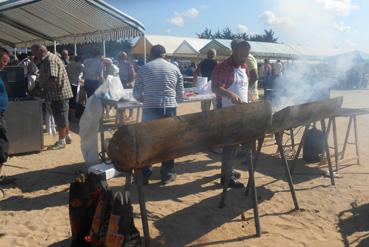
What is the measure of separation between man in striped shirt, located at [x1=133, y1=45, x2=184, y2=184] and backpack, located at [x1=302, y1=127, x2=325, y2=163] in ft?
8.38

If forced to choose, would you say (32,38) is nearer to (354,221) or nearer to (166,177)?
(166,177)

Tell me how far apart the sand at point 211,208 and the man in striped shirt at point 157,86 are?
41.7 inches

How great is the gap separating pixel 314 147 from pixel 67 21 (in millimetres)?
7598

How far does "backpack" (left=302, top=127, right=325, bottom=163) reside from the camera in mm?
6820

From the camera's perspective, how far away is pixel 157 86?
17.9 ft

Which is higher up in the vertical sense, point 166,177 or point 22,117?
point 22,117

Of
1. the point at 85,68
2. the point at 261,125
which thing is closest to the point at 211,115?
the point at 261,125

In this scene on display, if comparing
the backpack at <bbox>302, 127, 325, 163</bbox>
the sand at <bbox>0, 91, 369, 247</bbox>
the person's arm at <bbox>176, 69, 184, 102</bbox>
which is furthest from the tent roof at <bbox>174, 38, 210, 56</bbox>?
the person's arm at <bbox>176, 69, 184, 102</bbox>

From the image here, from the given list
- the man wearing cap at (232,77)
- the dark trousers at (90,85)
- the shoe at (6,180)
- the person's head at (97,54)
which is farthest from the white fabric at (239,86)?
the person's head at (97,54)

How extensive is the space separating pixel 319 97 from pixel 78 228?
20.1ft

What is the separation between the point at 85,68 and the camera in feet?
33.9

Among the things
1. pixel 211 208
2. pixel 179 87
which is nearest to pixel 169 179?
pixel 211 208

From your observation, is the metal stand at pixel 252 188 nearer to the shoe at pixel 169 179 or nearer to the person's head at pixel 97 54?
the shoe at pixel 169 179

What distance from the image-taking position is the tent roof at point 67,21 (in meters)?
9.66
